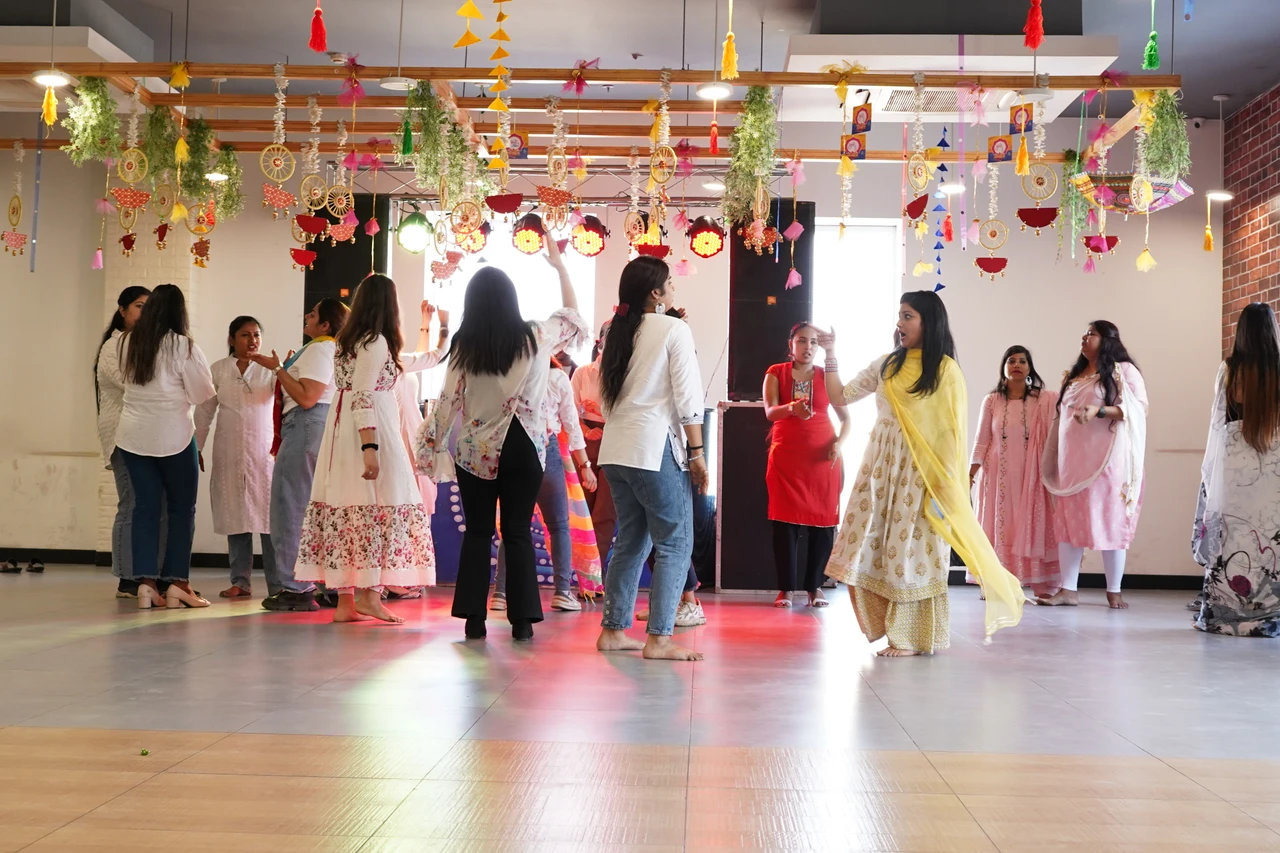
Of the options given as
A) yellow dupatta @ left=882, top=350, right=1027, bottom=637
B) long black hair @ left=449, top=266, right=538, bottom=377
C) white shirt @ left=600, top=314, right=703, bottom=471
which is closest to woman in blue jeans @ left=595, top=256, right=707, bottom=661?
white shirt @ left=600, top=314, right=703, bottom=471

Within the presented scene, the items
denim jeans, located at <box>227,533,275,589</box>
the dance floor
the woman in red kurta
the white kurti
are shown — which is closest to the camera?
the dance floor

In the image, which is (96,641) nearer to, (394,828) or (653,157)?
(394,828)

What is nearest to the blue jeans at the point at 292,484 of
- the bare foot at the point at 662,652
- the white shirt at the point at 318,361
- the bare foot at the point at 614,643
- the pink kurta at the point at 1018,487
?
the white shirt at the point at 318,361

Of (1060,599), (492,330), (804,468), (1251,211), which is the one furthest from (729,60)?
(1251,211)

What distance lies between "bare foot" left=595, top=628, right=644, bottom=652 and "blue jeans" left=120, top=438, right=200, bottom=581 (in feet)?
7.88

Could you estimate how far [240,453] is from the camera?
6820mm

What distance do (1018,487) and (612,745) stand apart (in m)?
5.44

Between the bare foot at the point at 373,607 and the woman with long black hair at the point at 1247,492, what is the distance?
3.93 meters

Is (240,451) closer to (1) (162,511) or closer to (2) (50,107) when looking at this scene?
(1) (162,511)

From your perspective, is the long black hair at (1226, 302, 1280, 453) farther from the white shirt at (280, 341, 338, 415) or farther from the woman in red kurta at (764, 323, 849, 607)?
the white shirt at (280, 341, 338, 415)

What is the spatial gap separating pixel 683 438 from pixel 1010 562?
3869mm

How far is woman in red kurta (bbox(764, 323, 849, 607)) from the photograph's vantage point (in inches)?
277

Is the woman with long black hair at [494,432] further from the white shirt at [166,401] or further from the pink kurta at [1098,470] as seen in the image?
the pink kurta at [1098,470]

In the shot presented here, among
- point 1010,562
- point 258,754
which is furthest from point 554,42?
point 258,754
